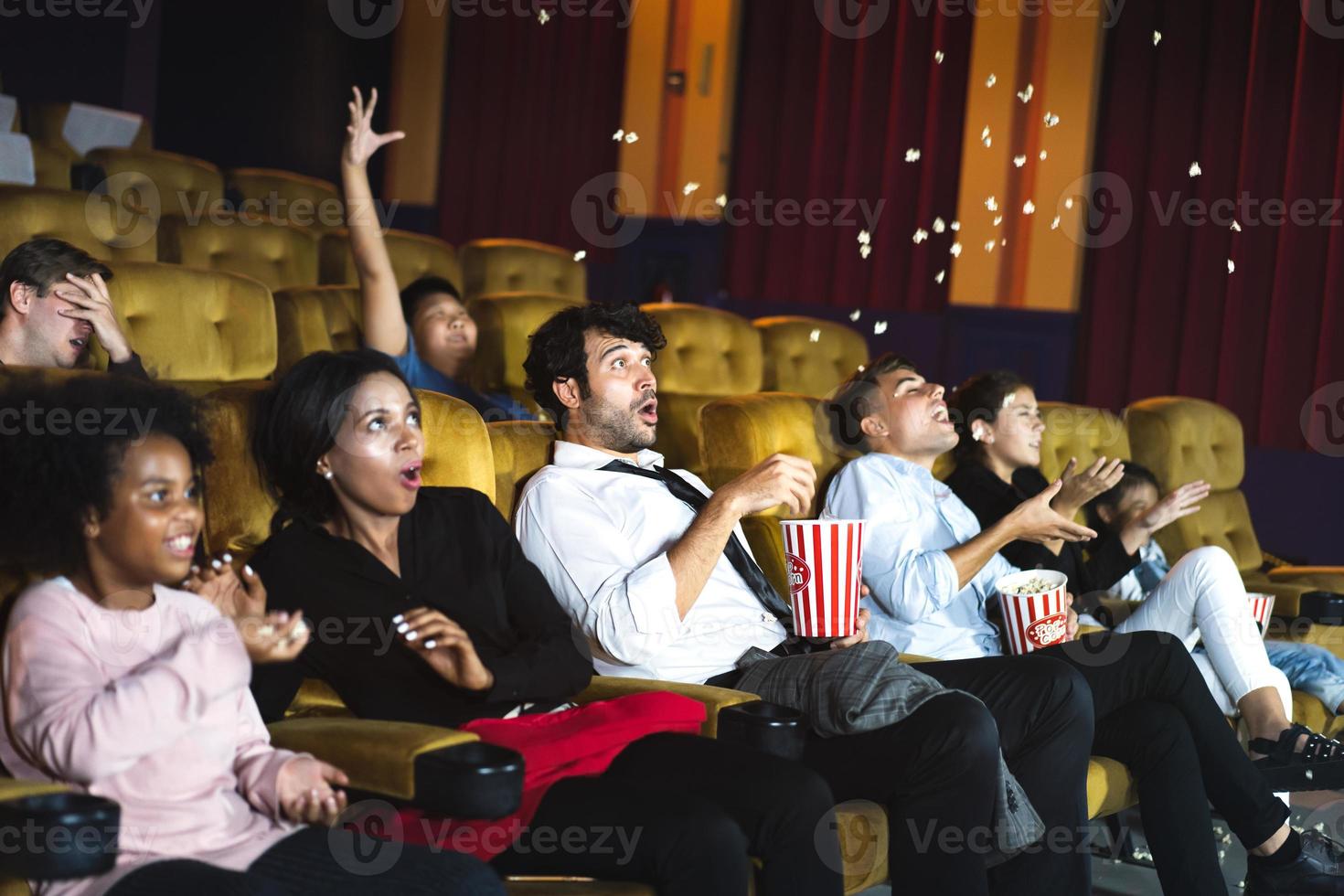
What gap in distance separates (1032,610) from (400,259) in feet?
9.87

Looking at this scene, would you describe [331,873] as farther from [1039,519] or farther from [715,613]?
[1039,519]

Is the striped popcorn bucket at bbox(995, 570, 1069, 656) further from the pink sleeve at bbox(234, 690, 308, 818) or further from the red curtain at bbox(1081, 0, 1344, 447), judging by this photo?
the red curtain at bbox(1081, 0, 1344, 447)

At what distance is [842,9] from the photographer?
6.73 metres

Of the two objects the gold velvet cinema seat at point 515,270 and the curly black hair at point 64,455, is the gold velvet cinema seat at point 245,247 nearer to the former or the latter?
the gold velvet cinema seat at point 515,270

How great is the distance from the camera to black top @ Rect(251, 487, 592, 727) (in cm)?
189

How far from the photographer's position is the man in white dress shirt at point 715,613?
2.14 m

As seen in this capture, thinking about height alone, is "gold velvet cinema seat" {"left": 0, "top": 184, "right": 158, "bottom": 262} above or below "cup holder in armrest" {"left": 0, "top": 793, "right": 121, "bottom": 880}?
above

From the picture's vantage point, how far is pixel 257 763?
1.65 m

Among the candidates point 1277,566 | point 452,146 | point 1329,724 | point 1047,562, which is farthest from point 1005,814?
point 452,146

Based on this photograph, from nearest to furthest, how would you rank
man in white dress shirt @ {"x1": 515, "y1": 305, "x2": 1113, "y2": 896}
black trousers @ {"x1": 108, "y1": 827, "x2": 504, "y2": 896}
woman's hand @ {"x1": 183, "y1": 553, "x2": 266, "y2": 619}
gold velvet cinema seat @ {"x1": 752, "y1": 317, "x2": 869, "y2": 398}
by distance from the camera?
1. black trousers @ {"x1": 108, "y1": 827, "x2": 504, "y2": 896}
2. woman's hand @ {"x1": 183, "y1": 553, "x2": 266, "y2": 619}
3. man in white dress shirt @ {"x1": 515, "y1": 305, "x2": 1113, "y2": 896}
4. gold velvet cinema seat @ {"x1": 752, "y1": 317, "x2": 869, "y2": 398}

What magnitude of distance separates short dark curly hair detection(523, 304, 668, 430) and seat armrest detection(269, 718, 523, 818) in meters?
0.90

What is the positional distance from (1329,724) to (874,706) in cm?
151

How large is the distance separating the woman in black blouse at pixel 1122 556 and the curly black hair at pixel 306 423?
5.07ft

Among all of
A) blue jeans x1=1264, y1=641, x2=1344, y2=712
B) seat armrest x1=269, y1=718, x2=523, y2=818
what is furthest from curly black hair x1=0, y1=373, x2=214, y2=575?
blue jeans x1=1264, y1=641, x2=1344, y2=712
